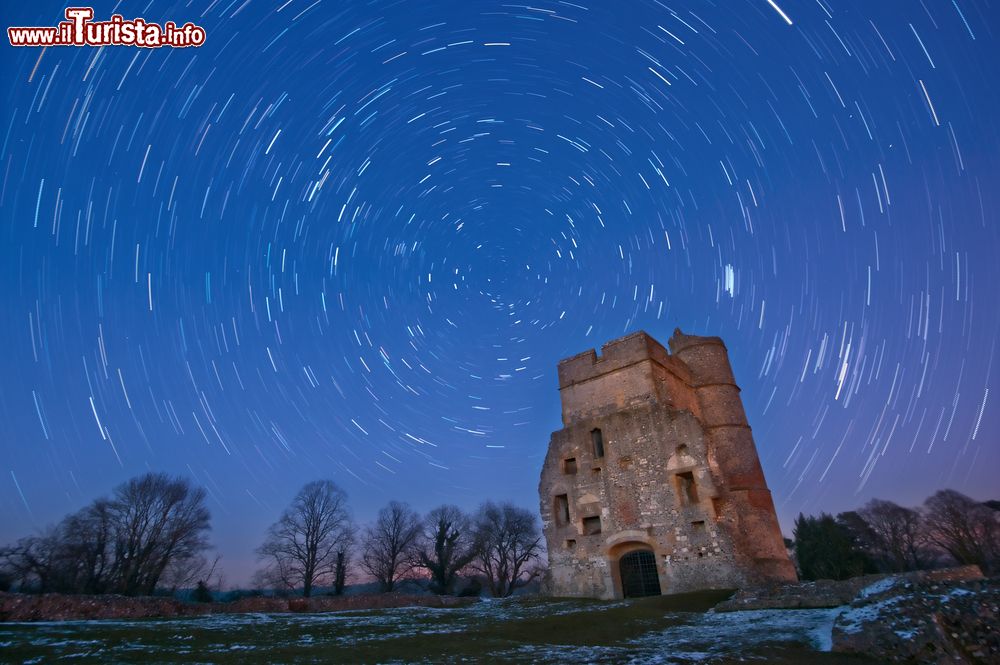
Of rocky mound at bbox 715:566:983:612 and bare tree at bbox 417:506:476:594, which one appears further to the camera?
bare tree at bbox 417:506:476:594

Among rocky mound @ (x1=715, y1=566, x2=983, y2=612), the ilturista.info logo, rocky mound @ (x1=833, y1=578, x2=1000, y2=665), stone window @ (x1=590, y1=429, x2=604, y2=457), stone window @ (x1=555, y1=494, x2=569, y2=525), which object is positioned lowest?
rocky mound @ (x1=715, y1=566, x2=983, y2=612)

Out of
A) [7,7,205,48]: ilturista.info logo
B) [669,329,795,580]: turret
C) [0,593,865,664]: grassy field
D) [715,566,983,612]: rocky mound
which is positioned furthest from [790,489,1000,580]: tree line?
[7,7,205,48]: ilturista.info logo

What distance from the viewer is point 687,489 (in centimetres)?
2219

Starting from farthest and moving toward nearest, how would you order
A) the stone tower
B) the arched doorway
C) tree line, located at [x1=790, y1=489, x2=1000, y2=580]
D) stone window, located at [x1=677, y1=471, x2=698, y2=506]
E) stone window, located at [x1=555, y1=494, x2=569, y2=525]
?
tree line, located at [x1=790, y1=489, x2=1000, y2=580] → stone window, located at [x1=555, y1=494, x2=569, y2=525] → the arched doorway → stone window, located at [x1=677, y1=471, x2=698, y2=506] → the stone tower

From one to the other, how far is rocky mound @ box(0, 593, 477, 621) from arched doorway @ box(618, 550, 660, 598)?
536 inches

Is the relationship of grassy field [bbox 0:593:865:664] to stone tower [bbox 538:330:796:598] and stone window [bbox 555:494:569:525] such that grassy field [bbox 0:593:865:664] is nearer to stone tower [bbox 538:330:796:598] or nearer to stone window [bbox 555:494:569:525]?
stone tower [bbox 538:330:796:598]

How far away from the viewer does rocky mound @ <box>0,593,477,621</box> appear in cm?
1397

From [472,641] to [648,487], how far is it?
616 inches

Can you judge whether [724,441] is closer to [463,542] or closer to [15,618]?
[15,618]

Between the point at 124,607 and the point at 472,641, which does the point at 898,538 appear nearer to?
the point at 472,641

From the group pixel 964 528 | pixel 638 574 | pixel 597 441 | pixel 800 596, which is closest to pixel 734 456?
pixel 597 441

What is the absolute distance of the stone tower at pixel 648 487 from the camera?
20594mm

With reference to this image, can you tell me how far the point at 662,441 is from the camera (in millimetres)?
22594

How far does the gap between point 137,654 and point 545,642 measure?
6.90 m
